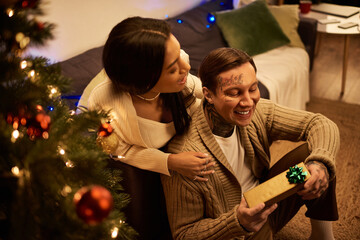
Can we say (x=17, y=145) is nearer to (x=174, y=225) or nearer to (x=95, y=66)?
(x=174, y=225)

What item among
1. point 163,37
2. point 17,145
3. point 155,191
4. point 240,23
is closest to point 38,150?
point 17,145

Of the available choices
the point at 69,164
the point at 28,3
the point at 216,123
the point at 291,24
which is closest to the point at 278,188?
the point at 216,123

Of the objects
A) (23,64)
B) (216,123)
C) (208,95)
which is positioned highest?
(23,64)

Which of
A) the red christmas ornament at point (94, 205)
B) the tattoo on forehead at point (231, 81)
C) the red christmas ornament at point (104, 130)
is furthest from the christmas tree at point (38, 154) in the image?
the tattoo on forehead at point (231, 81)

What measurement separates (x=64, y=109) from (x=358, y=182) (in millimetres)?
Result: 1860

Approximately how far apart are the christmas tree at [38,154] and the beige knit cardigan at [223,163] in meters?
0.39

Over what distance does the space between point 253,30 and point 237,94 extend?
167cm

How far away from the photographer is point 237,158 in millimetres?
1421

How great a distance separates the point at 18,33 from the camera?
772 millimetres

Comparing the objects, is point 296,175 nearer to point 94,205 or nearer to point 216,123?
point 216,123

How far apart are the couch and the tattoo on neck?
32cm

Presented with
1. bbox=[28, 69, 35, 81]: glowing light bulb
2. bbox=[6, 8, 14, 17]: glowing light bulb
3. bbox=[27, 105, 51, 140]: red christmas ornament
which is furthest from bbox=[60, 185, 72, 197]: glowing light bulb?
bbox=[6, 8, 14, 17]: glowing light bulb

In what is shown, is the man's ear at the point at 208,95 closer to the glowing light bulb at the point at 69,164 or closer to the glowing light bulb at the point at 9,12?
the glowing light bulb at the point at 69,164

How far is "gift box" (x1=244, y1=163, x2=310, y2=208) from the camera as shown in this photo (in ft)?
3.76
